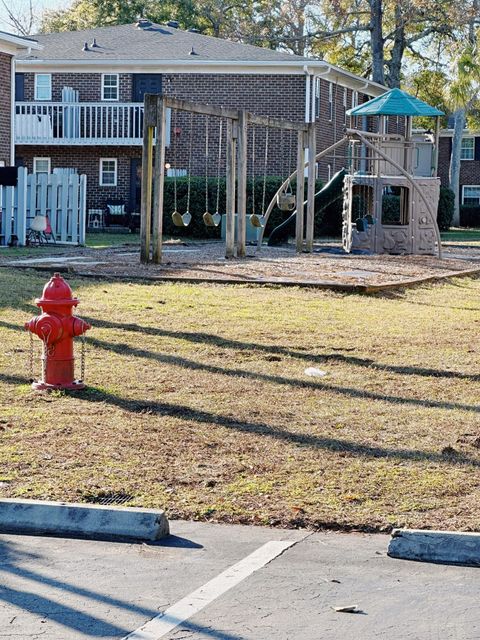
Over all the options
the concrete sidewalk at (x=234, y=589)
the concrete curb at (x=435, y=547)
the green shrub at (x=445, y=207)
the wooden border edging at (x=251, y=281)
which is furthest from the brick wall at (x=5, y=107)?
the concrete curb at (x=435, y=547)

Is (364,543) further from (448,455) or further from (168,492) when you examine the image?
(448,455)

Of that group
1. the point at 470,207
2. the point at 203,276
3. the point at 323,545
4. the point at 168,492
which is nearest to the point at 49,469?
the point at 168,492

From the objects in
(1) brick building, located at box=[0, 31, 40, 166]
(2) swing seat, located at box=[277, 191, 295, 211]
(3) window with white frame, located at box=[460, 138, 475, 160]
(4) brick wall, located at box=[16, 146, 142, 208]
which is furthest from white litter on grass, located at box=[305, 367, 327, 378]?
(3) window with white frame, located at box=[460, 138, 475, 160]

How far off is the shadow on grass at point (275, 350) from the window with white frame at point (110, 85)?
3008 centimetres

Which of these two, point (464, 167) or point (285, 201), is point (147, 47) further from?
point (464, 167)

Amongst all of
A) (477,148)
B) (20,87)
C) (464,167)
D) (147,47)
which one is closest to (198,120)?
(147,47)

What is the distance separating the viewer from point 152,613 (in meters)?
4.40

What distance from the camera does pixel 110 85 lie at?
41.2 metres

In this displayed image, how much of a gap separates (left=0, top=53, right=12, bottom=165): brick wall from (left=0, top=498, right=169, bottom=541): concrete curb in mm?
27417

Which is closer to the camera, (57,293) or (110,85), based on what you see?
(57,293)

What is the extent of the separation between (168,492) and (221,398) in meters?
2.47

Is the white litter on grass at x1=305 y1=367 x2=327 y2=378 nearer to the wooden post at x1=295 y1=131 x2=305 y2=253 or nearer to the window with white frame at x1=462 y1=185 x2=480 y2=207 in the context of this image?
the wooden post at x1=295 y1=131 x2=305 y2=253

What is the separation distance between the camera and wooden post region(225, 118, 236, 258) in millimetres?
21750

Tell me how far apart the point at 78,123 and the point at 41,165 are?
255 cm
